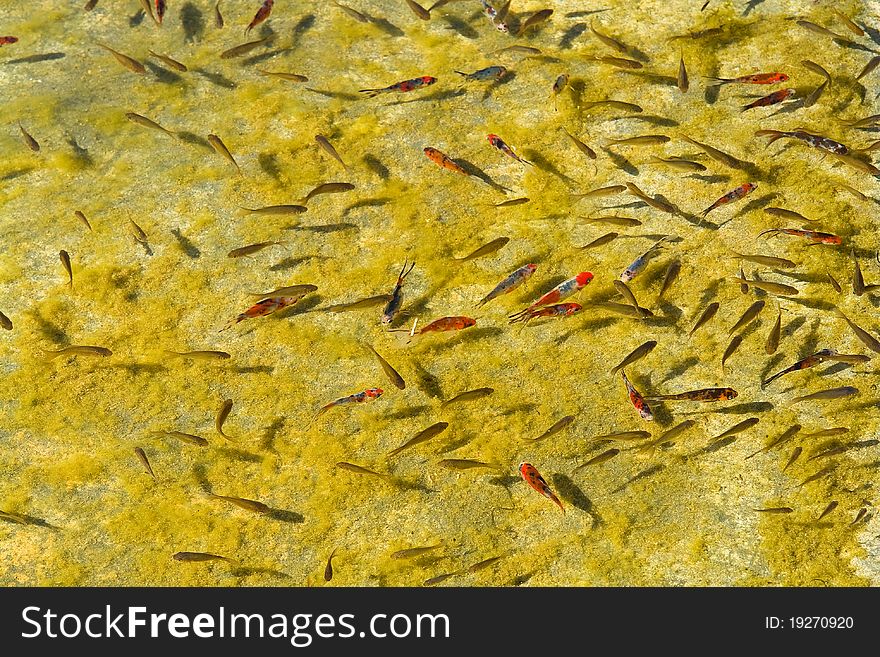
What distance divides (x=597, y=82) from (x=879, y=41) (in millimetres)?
3003

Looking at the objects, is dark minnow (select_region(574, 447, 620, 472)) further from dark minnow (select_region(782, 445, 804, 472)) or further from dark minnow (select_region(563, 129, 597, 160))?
dark minnow (select_region(563, 129, 597, 160))

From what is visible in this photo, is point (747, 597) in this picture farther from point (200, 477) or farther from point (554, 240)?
point (200, 477)

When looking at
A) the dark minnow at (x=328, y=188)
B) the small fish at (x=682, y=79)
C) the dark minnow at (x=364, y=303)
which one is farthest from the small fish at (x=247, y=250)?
the small fish at (x=682, y=79)

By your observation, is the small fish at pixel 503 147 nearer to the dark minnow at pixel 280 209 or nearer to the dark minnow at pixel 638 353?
the dark minnow at pixel 280 209

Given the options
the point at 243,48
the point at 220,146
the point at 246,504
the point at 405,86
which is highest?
the point at 243,48

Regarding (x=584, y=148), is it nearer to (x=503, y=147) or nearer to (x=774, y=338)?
(x=503, y=147)

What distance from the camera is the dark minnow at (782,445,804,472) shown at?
5535 mm

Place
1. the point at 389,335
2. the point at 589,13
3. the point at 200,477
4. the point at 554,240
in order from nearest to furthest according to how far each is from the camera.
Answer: the point at 200,477 < the point at 389,335 < the point at 554,240 < the point at 589,13

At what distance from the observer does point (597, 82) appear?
7.96m

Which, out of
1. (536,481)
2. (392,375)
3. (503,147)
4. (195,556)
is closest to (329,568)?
(195,556)

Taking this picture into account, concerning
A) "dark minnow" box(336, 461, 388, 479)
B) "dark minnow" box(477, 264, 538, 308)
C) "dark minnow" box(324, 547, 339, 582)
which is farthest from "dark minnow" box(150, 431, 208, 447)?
"dark minnow" box(477, 264, 538, 308)

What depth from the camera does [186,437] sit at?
580 centimetres

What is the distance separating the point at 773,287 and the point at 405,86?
13.2ft

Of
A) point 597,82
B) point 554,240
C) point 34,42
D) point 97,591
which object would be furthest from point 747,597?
point 34,42
